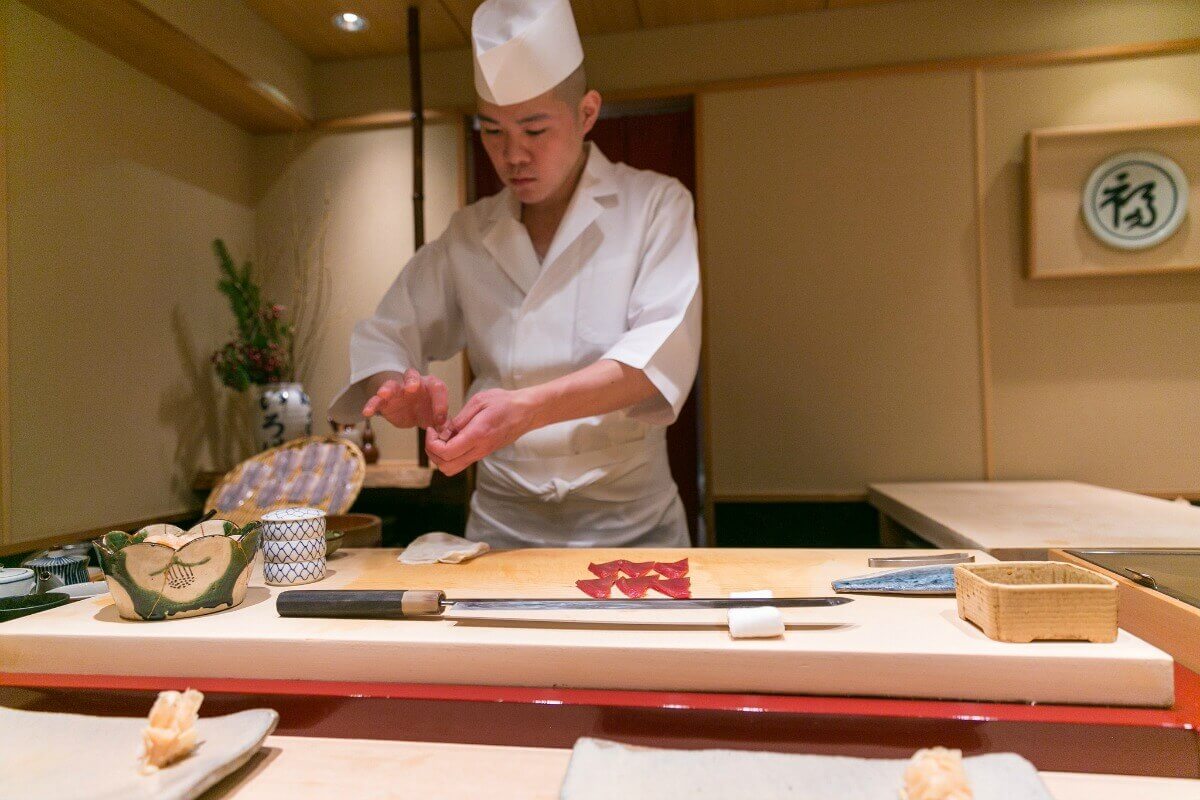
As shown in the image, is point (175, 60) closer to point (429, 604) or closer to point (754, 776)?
point (429, 604)

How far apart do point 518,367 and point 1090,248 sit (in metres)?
2.21

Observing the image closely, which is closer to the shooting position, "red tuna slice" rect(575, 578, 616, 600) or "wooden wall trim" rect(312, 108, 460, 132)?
"red tuna slice" rect(575, 578, 616, 600)

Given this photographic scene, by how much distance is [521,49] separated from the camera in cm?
166

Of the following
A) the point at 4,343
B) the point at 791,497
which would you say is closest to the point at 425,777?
the point at 4,343

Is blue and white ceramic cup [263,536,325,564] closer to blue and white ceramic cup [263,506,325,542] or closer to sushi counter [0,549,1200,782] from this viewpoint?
blue and white ceramic cup [263,506,325,542]

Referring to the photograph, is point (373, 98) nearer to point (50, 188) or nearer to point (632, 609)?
point (50, 188)

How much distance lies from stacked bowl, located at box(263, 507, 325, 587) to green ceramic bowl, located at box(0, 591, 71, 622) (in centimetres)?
28

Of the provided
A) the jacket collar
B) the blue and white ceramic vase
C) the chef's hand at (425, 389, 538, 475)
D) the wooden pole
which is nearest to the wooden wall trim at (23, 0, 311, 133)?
the wooden pole

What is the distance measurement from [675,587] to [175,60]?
2769mm

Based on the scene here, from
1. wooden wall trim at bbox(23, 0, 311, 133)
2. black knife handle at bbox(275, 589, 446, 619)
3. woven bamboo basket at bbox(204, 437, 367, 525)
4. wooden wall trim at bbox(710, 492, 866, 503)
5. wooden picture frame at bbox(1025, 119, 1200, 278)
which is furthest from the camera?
wooden wall trim at bbox(710, 492, 866, 503)

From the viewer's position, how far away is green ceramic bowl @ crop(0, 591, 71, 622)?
1.03m

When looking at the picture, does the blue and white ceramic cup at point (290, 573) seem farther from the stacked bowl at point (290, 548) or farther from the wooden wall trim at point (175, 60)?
the wooden wall trim at point (175, 60)

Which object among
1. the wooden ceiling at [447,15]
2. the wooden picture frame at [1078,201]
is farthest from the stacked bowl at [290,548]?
the wooden picture frame at [1078,201]

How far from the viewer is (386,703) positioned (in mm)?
824
